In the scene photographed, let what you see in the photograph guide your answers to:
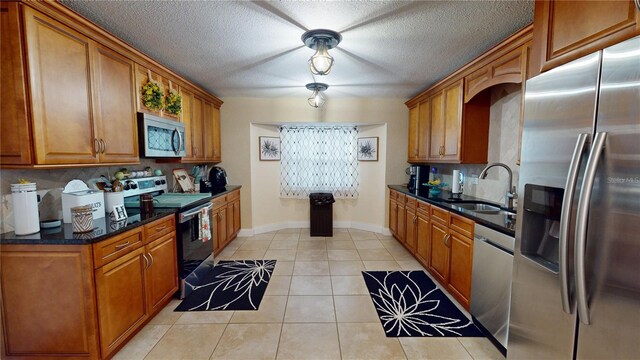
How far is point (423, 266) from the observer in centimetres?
341

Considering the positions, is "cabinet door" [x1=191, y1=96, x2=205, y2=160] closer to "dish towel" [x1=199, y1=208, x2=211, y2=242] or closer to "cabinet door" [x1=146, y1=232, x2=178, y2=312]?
"dish towel" [x1=199, y1=208, x2=211, y2=242]

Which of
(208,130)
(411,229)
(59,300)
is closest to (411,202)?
(411,229)

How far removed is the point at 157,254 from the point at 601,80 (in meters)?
3.02

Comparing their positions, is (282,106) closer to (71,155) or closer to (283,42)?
(283,42)

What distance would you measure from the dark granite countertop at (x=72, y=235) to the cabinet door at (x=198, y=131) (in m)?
1.71

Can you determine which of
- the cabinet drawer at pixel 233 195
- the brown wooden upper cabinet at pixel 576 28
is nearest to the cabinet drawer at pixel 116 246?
the cabinet drawer at pixel 233 195

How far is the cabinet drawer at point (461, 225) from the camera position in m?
2.28

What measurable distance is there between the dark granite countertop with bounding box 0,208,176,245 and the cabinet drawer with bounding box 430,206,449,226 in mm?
2812

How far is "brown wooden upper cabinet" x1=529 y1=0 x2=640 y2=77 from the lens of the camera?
976 mm

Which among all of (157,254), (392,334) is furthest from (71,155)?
(392,334)

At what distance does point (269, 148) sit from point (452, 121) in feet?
10.3

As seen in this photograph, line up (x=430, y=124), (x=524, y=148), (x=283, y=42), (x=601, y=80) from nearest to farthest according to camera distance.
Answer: (x=601, y=80) → (x=524, y=148) → (x=283, y=42) → (x=430, y=124)

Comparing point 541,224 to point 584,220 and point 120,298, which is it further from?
point 120,298

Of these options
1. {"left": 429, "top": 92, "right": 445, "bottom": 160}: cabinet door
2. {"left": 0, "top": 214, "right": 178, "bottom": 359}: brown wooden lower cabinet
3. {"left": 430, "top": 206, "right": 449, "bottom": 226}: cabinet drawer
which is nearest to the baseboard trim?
{"left": 429, "top": 92, "right": 445, "bottom": 160}: cabinet door
